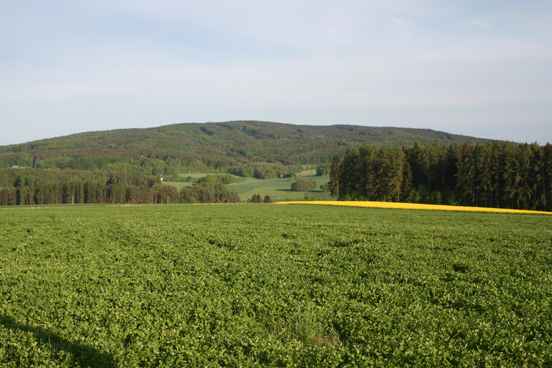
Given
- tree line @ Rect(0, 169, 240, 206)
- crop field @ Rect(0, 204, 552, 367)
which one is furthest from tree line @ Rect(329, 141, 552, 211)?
tree line @ Rect(0, 169, 240, 206)

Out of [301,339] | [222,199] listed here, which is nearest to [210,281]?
[301,339]

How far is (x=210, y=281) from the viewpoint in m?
9.45

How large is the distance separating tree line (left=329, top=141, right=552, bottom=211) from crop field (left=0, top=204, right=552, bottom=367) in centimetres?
5471

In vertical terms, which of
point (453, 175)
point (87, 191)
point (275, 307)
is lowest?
point (87, 191)

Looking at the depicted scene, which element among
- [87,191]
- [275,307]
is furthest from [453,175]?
[87,191]

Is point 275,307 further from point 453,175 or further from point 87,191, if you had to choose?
point 87,191

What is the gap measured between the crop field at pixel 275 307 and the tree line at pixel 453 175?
54712 mm

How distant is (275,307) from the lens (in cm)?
780

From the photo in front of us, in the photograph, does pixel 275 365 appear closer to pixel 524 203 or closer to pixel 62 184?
pixel 524 203

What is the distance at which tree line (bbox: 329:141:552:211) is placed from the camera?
5891cm

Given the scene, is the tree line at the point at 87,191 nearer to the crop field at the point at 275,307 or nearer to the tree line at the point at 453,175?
the tree line at the point at 453,175

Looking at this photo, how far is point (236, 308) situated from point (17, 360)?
12.7 ft

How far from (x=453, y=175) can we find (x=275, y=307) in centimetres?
7350

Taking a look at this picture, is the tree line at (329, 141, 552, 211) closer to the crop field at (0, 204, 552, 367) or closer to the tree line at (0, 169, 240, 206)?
the crop field at (0, 204, 552, 367)
